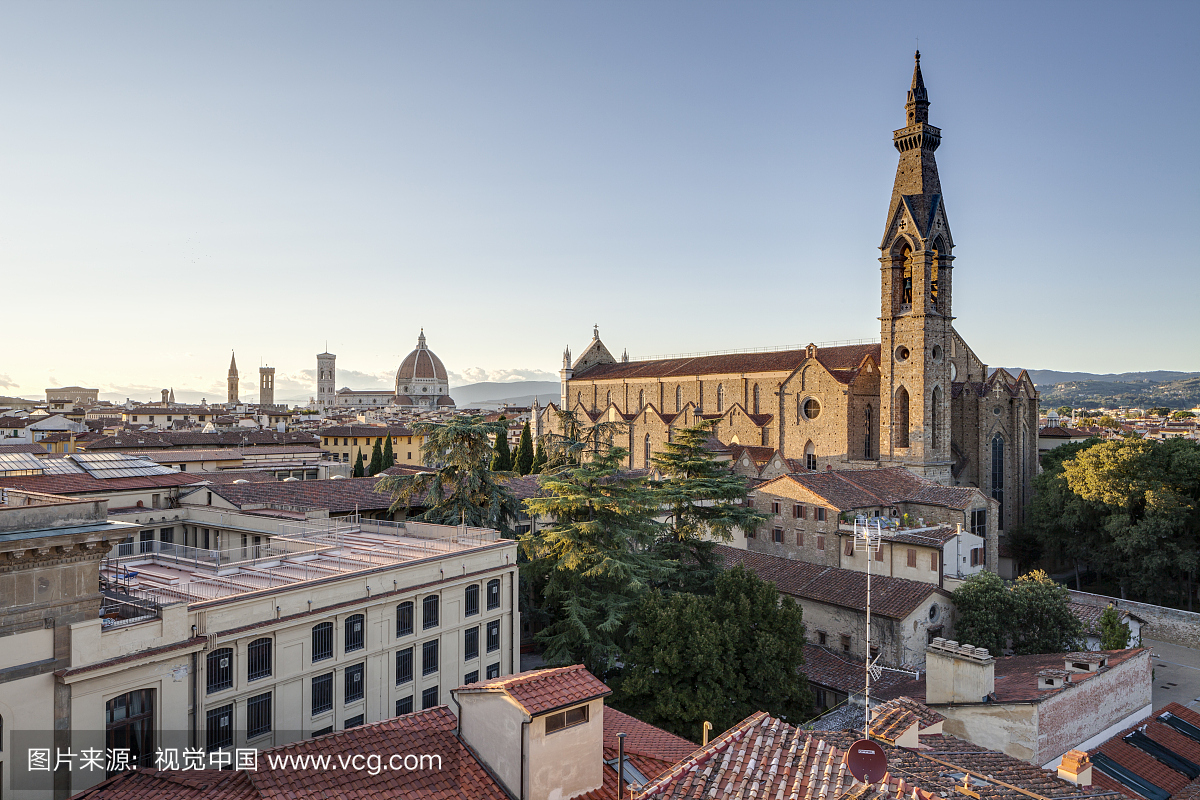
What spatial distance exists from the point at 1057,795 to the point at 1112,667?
1217cm

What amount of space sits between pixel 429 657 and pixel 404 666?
819 mm

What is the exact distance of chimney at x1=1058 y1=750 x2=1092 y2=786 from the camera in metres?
11.6

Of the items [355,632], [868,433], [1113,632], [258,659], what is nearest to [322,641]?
[355,632]

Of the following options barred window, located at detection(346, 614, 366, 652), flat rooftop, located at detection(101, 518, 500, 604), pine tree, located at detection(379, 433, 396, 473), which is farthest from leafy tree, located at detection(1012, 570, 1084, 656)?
pine tree, located at detection(379, 433, 396, 473)

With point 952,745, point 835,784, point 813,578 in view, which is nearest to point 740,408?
point 813,578

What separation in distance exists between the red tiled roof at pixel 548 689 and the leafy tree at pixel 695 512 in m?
16.7

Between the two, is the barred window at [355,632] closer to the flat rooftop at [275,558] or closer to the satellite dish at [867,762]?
the flat rooftop at [275,558]

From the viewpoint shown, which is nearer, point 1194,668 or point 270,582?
point 270,582

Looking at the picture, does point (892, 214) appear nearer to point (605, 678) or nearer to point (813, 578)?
point (813, 578)

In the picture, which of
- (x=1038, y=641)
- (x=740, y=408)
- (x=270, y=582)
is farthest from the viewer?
(x=740, y=408)

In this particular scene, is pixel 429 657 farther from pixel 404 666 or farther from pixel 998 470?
pixel 998 470

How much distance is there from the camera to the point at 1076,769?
11.7 m

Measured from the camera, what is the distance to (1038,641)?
26094 mm

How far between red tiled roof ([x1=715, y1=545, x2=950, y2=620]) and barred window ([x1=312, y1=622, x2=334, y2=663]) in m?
13.8
